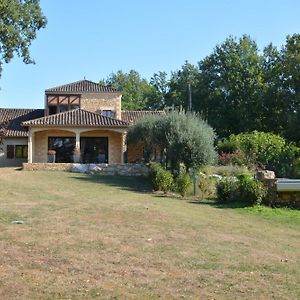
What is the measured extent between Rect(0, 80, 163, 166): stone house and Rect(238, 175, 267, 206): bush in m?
18.0

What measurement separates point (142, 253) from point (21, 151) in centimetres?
3507

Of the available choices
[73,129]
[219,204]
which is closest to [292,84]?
[73,129]

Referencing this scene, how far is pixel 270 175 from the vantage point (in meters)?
18.4

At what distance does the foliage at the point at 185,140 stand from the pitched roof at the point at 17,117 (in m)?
18.3

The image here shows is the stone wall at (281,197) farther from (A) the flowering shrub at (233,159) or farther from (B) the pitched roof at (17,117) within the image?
(B) the pitched roof at (17,117)

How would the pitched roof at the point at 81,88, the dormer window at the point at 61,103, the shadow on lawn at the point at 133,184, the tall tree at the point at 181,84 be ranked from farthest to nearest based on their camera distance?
the tall tree at the point at 181,84 < the pitched roof at the point at 81,88 < the dormer window at the point at 61,103 < the shadow on lawn at the point at 133,184

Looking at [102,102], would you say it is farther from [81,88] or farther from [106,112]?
[81,88]

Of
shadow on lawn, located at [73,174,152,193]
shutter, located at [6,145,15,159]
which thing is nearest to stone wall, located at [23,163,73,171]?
shadow on lawn, located at [73,174,152,193]

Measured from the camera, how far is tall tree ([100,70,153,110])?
258 feet

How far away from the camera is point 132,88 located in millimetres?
88062

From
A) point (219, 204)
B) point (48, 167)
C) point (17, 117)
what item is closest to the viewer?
point (219, 204)

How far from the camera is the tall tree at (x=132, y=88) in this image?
78.6 meters

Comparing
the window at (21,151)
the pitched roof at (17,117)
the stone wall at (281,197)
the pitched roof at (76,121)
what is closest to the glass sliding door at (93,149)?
the pitched roof at (76,121)

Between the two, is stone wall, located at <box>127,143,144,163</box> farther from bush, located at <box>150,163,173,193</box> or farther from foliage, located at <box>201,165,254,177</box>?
bush, located at <box>150,163,173,193</box>
